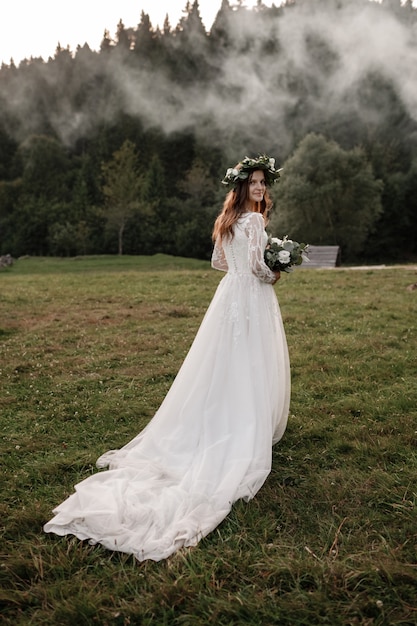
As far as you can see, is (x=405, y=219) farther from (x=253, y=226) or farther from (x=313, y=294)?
(x=253, y=226)

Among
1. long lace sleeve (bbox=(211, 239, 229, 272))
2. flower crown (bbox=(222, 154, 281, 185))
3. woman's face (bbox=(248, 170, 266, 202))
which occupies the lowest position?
long lace sleeve (bbox=(211, 239, 229, 272))

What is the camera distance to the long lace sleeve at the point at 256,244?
5097 millimetres

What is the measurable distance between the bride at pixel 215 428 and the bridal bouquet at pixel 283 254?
78mm

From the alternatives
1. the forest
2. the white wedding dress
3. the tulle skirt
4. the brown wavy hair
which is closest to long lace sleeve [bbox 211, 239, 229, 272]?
the white wedding dress

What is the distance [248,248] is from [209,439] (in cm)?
192

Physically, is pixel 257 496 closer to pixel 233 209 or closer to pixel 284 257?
pixel 284 257

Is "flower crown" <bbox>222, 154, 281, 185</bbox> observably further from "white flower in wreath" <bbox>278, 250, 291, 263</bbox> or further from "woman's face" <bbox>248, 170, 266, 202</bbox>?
"white flower in wreath" <bbox>278, 250, 291, 263</bbox>

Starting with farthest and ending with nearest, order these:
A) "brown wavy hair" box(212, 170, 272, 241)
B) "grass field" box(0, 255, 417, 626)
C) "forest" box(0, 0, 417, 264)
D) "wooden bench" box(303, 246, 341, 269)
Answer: "forest" box(0, 0, 417, 264)
"wooden bench" box(303, 246, 341, 269)
"brown wavy hair" box(212, 170, 272, 241)
"grass field" box(0, 255, 417, 626)

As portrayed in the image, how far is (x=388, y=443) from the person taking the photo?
530 cm

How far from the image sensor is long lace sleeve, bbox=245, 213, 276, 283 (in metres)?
5.10

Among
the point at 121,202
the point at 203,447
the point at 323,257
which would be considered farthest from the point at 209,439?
the point at 121,202

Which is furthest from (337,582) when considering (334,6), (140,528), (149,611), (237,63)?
(334,6)

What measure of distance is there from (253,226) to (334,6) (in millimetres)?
82622

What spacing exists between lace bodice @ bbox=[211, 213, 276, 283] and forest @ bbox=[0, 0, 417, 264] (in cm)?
3910
